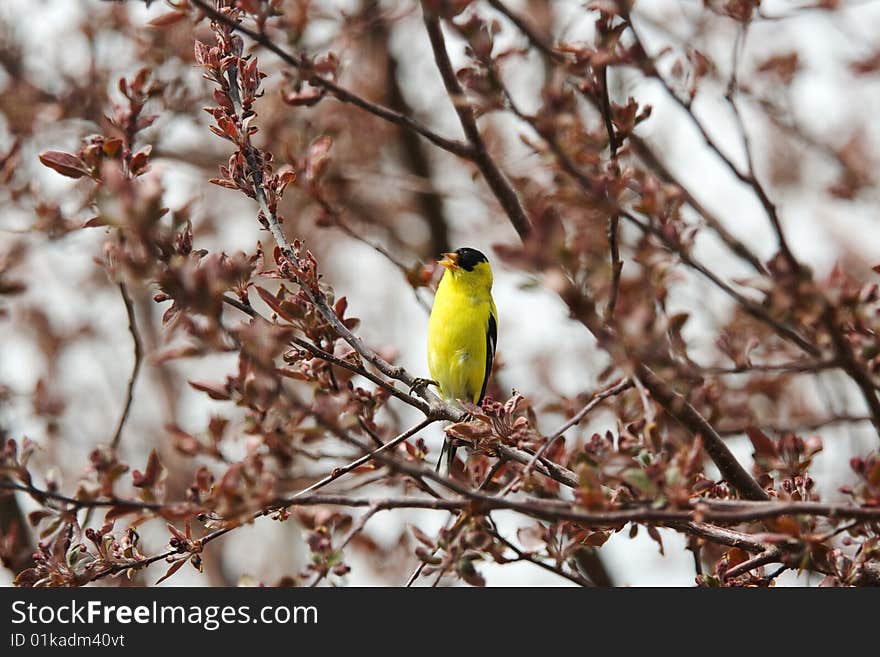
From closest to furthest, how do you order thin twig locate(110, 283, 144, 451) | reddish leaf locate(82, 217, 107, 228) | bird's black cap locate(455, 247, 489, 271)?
reddish leaf locate(82, 217, 107, 228)
thin twig locate(110, 283, 144, 451)
bird's black cap locate(455, 247, 489, 271)

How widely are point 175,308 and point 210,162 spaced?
196 inches

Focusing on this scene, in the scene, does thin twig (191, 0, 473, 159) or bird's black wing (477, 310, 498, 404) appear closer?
thin twig (191, 0, 473, 159)

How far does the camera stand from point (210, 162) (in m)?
6.86

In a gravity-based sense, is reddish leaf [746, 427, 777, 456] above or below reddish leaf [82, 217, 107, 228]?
below

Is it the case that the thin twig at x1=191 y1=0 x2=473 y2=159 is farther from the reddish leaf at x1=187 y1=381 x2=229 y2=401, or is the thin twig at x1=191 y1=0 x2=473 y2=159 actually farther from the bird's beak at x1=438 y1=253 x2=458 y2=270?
the bird's beak at x1=438 y1=253 x2=458 y2=270

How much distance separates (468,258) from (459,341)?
596 millimetres

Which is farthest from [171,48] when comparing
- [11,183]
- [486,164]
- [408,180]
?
[486,164]

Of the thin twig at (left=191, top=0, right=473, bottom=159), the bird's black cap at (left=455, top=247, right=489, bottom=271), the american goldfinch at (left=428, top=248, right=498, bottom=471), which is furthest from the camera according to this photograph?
the bird's black cap at (left=455, top=247, right=489, bottom=271)

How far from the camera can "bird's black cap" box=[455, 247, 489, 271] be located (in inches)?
213

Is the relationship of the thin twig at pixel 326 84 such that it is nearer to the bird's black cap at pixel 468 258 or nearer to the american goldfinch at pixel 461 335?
the american goldfinch at pixel 461 335

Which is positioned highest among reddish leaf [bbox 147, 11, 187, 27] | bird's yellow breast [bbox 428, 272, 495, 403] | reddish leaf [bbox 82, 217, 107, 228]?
bird's yellow breast [bbox 428, 272, 495, 403]

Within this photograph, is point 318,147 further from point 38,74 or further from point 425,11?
point 38,74

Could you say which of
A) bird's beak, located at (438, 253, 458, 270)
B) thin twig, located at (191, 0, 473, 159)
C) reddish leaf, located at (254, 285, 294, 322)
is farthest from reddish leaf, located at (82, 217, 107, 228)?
bird's beak, located at (438, 253, 458, 270)

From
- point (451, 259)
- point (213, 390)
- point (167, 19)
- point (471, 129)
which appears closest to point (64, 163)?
point (167, 19)
